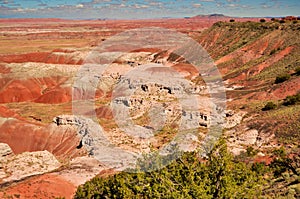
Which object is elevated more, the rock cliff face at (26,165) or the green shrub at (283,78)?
the green shrub at (283,78)

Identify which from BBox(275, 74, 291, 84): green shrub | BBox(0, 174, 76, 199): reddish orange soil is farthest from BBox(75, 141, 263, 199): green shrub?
BBox(275, 74, 291, 84): green shrub

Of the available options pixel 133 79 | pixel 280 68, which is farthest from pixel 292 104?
pixel 133 79

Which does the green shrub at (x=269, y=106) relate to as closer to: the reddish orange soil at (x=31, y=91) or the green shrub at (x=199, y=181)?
the green shrub at (x=199, y=181)

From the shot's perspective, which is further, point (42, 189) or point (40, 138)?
point (40, 138)

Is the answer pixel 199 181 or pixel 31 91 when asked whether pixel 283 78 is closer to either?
pixel 199 181

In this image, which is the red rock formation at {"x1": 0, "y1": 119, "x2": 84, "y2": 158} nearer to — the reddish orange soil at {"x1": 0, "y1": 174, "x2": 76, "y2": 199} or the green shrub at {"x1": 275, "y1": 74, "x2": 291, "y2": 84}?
the reddish orange soil at {"x1": 0, "y1": 174, "x2": 76, "y2": 199}

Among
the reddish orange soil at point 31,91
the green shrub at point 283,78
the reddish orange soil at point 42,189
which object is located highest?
the green shrub at point 283,78

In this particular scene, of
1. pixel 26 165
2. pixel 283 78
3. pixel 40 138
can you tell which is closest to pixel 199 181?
pixel 26 165

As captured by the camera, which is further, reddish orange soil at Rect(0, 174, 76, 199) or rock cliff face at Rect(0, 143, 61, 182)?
rock cliff face at Rect(0, 143, 61, 182)

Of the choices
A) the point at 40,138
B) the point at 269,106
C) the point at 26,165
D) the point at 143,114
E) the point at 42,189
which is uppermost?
the point at 269,106

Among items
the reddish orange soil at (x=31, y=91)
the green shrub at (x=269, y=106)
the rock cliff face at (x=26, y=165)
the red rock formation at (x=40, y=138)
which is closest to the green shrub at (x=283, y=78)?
the green shrub at (x=269, y=106)
